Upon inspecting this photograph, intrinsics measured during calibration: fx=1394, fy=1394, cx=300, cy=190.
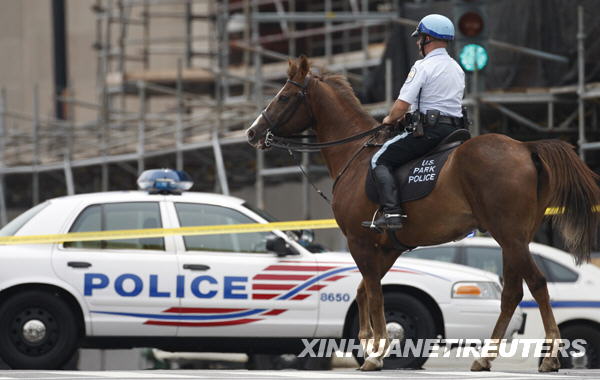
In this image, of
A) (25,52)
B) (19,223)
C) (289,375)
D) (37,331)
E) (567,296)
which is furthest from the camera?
(25,52)

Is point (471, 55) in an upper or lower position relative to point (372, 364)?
upper

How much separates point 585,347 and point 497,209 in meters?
4.41

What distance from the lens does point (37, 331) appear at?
1223 cm

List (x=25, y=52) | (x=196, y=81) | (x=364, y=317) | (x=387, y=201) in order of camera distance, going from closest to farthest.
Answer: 1. (x=387, y=201)
2. (x=364, y=317)
3. (x=196, y=81)
4. (x=25, y=52)

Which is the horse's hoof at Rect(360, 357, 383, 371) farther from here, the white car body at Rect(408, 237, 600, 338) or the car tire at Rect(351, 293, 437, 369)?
the white car body at Rect(408, 237, 600, 338)

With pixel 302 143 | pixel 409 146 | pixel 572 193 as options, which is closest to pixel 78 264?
pixel 302 143

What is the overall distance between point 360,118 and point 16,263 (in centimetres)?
349

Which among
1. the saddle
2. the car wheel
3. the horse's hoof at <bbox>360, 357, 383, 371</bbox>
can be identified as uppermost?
the saddle

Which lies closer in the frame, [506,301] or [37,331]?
[506,301]

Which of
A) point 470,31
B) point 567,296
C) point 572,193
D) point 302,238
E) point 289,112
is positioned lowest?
point 567,296

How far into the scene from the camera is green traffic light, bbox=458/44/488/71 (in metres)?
13.6

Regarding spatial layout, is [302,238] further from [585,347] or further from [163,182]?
[585,347]

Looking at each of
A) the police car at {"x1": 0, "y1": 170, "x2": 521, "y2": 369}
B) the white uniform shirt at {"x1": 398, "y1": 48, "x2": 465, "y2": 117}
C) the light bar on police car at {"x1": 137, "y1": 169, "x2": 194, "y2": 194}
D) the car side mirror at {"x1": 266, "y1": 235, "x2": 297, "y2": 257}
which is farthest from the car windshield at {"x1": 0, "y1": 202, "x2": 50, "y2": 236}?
the white uniform shirt at {"x1": 398, "y1": 48, "x2": 465, "y2": 117}

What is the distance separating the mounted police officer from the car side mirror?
7.66 ft
